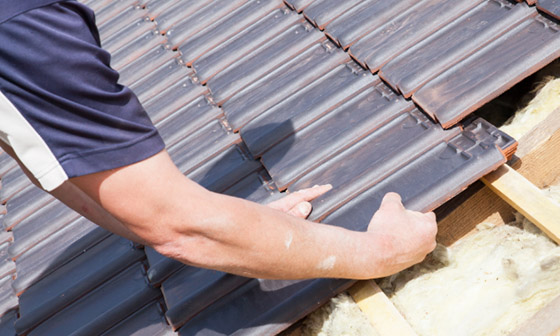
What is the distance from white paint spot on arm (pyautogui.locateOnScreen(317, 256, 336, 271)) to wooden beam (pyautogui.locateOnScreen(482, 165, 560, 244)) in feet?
2.02

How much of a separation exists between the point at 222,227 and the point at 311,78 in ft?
3.88

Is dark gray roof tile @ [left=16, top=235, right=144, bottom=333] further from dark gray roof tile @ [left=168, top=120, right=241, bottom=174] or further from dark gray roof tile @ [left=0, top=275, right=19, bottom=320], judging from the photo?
dark gray roof tile @ [left=168, top=120, right=241, bottom=174]

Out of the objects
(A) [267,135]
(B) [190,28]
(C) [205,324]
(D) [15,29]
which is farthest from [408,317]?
(B) [190,28]

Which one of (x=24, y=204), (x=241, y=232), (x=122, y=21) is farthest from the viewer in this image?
(x=122, y=21)

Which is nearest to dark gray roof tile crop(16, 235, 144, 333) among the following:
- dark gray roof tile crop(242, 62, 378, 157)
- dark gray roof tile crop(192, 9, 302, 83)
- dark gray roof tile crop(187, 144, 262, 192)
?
dark gray roof tile crop(187, 144, 262, 192)

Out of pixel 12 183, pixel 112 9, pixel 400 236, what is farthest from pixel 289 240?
pixel 112 9

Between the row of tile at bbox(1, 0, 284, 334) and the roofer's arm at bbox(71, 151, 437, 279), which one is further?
the row of tile at bbox(1, 0, 284, 334)

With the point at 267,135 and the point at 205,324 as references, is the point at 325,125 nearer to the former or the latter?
the point at 267,135

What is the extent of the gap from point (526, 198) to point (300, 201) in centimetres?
74

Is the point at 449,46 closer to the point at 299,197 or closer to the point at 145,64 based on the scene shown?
the point at 299,197

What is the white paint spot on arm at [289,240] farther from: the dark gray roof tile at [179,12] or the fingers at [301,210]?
the dark gray roof tile at [179,12]

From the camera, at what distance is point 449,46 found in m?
2.07

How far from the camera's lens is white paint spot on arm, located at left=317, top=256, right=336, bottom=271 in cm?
152

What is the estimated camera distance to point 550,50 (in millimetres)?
1857
